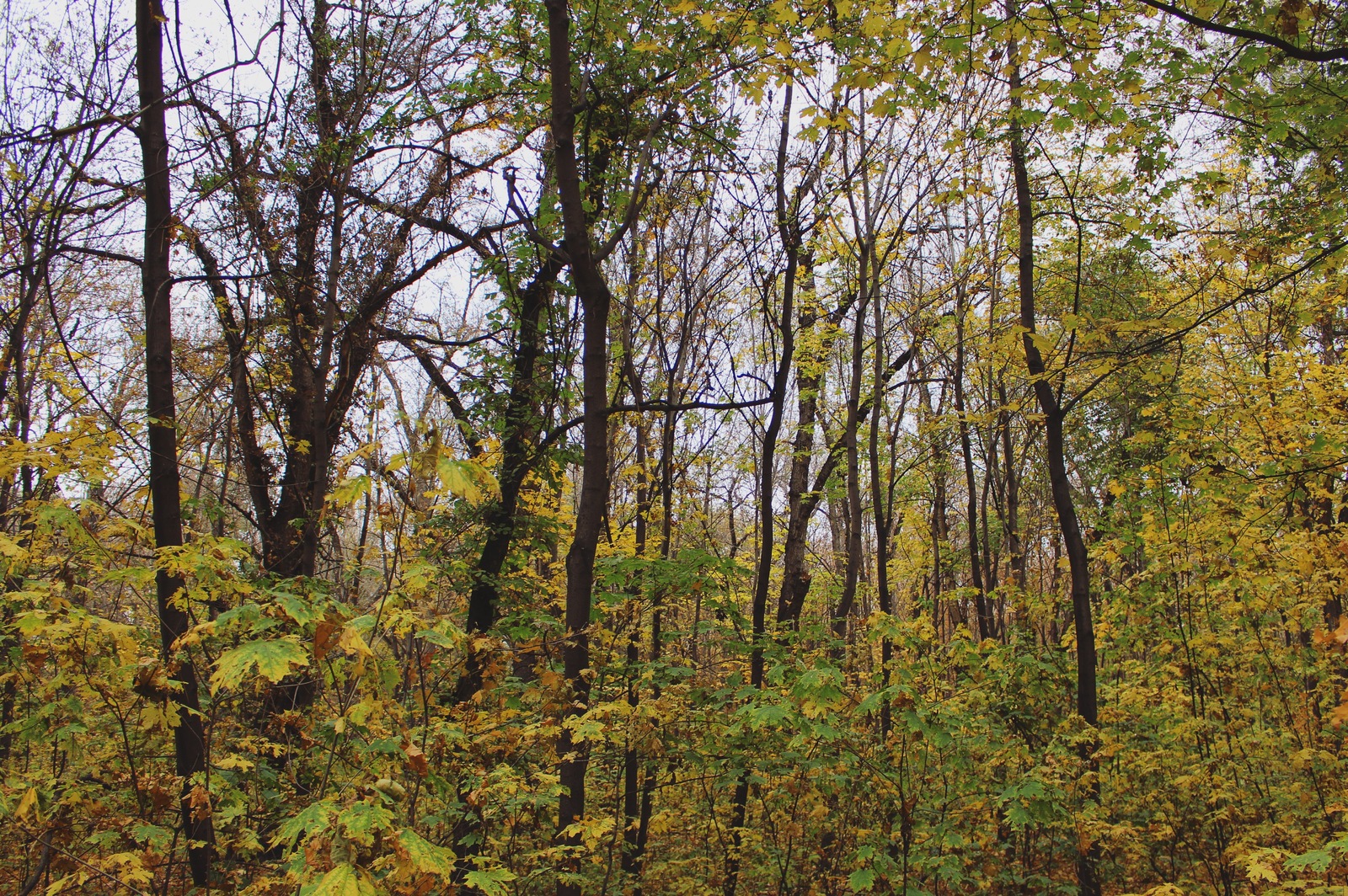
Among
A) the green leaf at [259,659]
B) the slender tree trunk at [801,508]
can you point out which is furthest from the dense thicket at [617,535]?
the slender tree trunk at [801,508]

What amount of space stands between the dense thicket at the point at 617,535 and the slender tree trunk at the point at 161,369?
3cm

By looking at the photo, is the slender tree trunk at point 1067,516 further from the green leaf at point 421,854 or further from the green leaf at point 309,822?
the green leaf at point 309,822

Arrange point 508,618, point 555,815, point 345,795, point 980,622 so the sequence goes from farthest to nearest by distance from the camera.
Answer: point 980,622 < point 555,815 < point 508,618 < point 345,795

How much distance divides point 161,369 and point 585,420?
253 cm

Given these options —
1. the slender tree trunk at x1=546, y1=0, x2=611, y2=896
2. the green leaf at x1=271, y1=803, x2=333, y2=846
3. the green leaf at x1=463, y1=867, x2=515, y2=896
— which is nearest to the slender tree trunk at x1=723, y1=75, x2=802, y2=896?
the slender tree trunk at x1=546, y1=0, x2=611, y2=896

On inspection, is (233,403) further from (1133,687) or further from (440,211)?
(1133,687)

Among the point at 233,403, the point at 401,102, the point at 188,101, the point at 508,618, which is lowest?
the point at 508,618

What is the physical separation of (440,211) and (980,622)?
7.97m

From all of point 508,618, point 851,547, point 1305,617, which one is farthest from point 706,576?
point 1305,617

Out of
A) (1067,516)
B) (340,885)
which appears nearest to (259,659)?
(340,885)

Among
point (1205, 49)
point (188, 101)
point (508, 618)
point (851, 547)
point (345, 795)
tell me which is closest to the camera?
point (345, 795)

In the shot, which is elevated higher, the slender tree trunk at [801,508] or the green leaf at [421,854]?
the slender tree trunk at [801,508]

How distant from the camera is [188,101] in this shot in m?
4.06

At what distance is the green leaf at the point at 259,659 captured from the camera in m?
1.97
